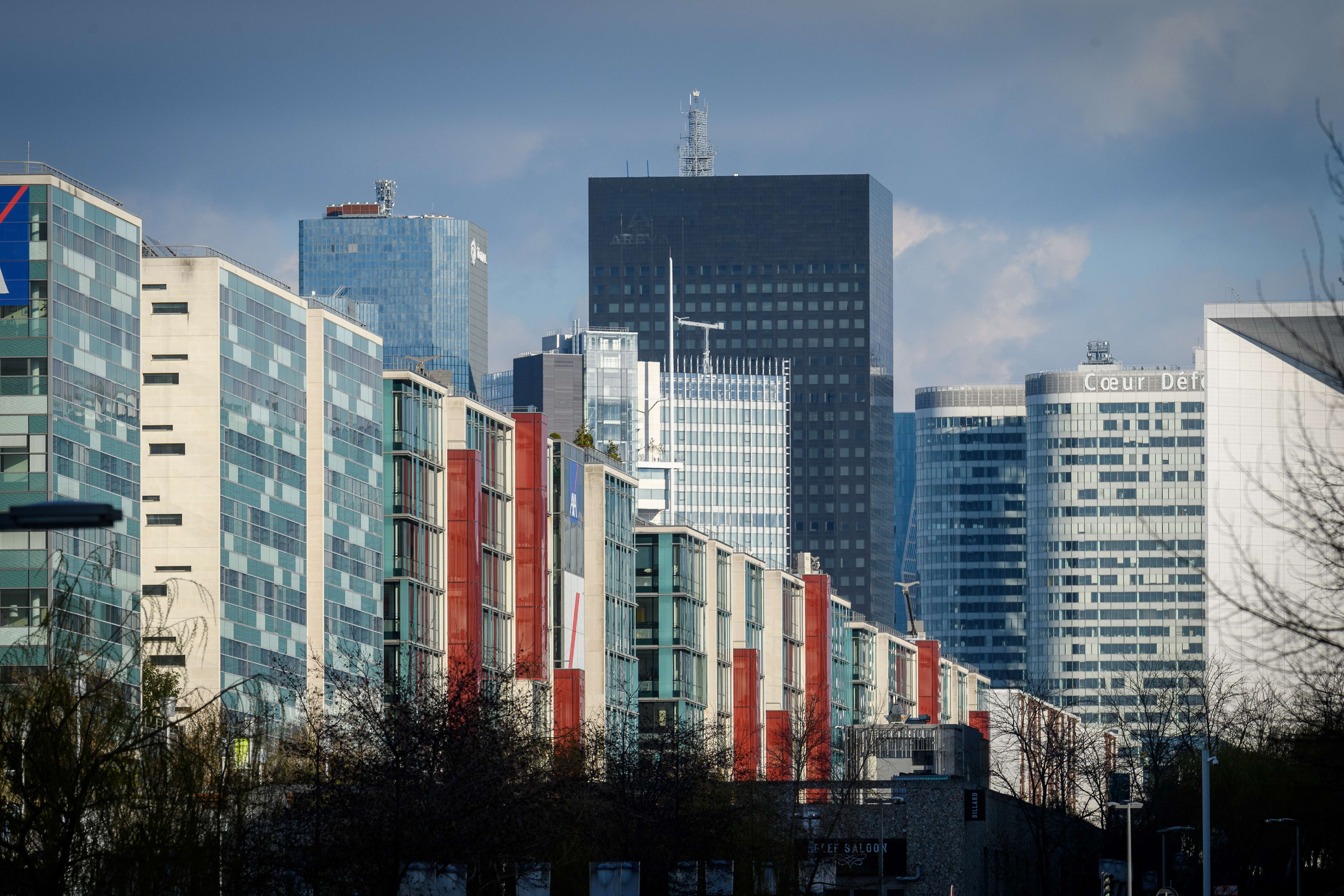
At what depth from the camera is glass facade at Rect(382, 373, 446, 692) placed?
97.0 metres

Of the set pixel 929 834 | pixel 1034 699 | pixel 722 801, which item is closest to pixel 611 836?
pixel 722 801

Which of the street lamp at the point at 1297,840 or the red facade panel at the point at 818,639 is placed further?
the red facade panel at the point at 818,639

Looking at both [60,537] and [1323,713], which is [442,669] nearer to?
[60,537]

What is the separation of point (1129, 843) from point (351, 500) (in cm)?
3793

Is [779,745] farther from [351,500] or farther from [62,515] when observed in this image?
[62,515]

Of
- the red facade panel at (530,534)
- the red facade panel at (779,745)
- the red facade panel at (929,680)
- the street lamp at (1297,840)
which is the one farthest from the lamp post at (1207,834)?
the red facade panel at (929,680)

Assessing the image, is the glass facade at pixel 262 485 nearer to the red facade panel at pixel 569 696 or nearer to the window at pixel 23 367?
→ the window at pixel 23 367

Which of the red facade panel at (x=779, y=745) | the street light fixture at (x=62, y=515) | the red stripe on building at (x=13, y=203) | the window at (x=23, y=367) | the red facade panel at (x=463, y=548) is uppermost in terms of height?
the red stripe on building at (x=13, y=203)

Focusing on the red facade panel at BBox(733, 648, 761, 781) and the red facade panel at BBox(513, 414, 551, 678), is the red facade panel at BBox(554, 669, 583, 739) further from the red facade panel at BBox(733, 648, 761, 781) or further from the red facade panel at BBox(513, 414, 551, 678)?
the red facade panel at BBox(733, 648, 761, 781)

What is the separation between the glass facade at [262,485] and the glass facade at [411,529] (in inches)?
220

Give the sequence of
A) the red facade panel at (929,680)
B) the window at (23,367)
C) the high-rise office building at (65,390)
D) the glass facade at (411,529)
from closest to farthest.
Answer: the high-rise office building at (65,390)
the window at (23,367)
the glass facade at (411,529)
the red facade panel at (929,680)

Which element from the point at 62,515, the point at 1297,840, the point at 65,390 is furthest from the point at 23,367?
the point at 62,515

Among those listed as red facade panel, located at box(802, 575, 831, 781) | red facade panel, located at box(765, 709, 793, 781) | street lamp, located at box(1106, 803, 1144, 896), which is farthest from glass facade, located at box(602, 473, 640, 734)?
A: red facade panel, located at box(802, 575, 831, 781)

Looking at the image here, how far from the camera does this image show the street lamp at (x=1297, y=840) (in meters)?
74.4
